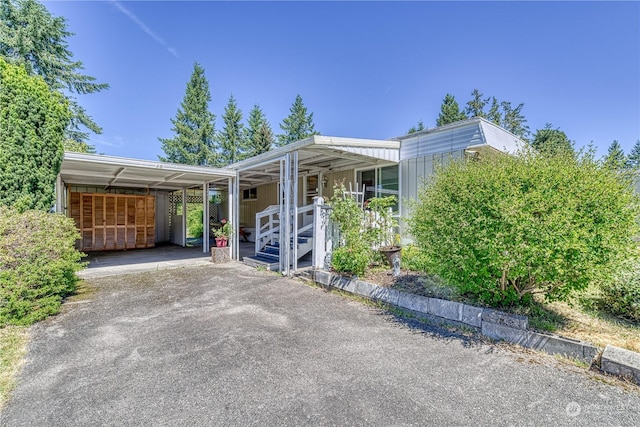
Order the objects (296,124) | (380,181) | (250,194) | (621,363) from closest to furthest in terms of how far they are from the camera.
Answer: (621,363) < (380,181) < (250,194) < (296,124)

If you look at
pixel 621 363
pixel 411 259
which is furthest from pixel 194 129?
pixel 621 363

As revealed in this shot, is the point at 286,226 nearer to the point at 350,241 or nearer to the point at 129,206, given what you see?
the point at 350,241

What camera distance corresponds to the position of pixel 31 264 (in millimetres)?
4156

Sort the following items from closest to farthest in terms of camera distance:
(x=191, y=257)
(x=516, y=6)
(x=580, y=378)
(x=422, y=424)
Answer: (x=422, y=424) → (x=580, y=378) → (x=516, y=6) → (x=191, y=257)

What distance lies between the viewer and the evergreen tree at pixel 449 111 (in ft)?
107

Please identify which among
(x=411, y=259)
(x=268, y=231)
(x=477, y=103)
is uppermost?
(x=477, y=103)

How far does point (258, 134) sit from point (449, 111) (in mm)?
21360

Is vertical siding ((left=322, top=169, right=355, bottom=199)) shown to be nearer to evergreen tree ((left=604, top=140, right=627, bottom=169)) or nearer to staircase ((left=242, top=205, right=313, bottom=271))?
staircase ((left=242, top=205, right=313, bottom=271))

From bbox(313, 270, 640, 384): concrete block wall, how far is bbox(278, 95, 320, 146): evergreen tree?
28315 mm

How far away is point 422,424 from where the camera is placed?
2.05 metres

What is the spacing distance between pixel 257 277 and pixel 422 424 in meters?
5.28

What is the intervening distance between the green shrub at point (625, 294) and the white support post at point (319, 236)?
14.6 feet

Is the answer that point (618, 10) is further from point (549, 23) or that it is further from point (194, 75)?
point (194, 75)

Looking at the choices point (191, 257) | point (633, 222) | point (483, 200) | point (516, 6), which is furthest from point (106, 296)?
point (516, 6)
